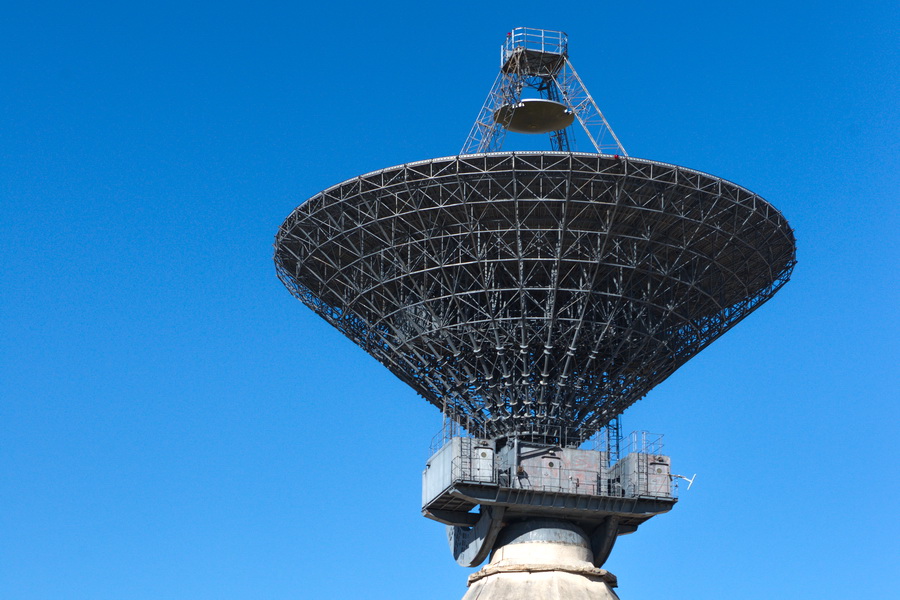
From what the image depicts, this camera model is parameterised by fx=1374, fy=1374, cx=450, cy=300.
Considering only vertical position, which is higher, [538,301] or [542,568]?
[538,301]

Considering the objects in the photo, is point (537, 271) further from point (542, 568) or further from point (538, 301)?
point (542, 568)

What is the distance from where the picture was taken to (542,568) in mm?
48125

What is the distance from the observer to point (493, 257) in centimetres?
4800

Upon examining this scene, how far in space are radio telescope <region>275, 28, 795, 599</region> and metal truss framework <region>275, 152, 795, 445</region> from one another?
2.9 inches

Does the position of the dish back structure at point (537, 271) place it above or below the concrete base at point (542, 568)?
above

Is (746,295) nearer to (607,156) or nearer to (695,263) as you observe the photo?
(695,263)

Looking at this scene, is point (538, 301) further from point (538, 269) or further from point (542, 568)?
point (542, 568)

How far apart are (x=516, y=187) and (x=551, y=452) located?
9.62 m

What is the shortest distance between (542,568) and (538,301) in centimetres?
937

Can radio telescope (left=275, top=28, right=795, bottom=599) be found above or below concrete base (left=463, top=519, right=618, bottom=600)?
above

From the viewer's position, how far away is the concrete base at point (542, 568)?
47.7 metres

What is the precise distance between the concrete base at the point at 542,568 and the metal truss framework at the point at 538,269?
11.6 feet

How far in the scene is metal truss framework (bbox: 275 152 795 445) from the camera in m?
46.2

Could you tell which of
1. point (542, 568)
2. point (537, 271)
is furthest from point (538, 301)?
point (542, 568)
